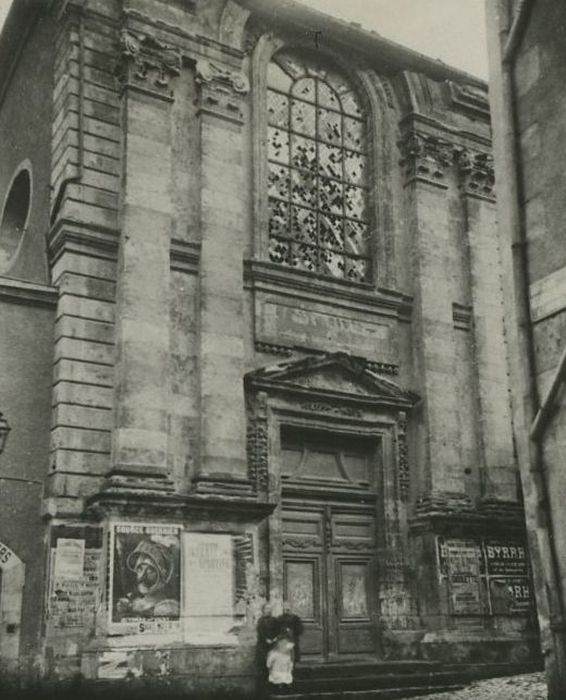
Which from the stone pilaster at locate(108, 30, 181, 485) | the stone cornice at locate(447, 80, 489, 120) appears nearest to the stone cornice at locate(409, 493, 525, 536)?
the stone pilaster at locate(108, 30, 181, 485)

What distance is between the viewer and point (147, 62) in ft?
43.3

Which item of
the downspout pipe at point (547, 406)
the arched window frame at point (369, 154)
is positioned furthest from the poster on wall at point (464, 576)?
the downspout pipe at point (547, 406)

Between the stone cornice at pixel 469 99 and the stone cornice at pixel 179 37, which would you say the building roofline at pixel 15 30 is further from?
the stone cornice at pixel 469 99

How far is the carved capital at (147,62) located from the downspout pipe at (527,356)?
17.9 feet

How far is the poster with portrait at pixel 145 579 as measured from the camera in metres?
11.0

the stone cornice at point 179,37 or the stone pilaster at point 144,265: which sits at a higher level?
the stone cornice at point 179,37

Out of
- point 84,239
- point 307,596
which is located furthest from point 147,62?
point 307,596

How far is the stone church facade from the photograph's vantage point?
11.4 m

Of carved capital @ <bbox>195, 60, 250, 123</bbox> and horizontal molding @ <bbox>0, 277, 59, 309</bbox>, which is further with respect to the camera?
carved capital @ <bbox>195, 60, 250, 123</bbox>

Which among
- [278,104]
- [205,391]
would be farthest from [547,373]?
[278,104]

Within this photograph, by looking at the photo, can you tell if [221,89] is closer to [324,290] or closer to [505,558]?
[324,290]

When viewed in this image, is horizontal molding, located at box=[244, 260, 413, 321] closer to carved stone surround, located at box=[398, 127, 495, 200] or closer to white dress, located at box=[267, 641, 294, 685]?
carved stone surround, located at box=[398, 127, 495, 200]

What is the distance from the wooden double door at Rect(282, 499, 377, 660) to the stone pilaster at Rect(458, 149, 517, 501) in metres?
2.26

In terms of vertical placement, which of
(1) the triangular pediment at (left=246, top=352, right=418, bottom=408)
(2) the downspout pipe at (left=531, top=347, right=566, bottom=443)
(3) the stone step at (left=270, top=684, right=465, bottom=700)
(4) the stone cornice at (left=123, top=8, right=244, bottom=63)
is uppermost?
(4) the stone cornice at (left=123, top=8, right=244, bottom=63)
